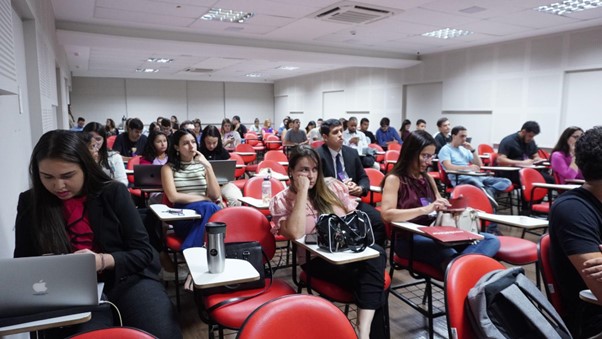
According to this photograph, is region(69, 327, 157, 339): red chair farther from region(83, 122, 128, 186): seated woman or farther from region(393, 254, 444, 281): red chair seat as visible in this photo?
region(83, 122, 128, 186): seated woman

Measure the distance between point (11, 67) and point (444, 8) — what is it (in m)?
5.43

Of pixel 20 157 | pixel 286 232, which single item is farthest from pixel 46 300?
pixel 20 157

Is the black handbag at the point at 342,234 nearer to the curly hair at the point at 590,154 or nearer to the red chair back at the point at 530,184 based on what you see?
the curly hair at the point at 590,154

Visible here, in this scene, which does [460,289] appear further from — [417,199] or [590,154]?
[417,199]

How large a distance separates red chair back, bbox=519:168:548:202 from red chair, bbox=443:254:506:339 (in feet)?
10.7

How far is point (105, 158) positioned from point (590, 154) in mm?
3683

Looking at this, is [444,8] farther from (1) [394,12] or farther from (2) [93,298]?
(2) [93,298]

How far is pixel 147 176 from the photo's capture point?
350 cm

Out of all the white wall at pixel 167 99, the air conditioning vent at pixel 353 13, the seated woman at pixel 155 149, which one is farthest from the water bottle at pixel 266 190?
the white wall at pixel 167 99

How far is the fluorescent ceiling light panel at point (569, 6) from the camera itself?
546 cm

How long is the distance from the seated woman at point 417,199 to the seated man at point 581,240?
74 cm

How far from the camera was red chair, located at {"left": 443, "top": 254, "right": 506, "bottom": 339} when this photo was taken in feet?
4.69

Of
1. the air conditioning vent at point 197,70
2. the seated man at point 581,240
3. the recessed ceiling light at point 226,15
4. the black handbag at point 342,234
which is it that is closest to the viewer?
the seated man at point 581,240

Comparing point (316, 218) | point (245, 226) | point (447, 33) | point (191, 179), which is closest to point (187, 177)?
point (191, 179)
